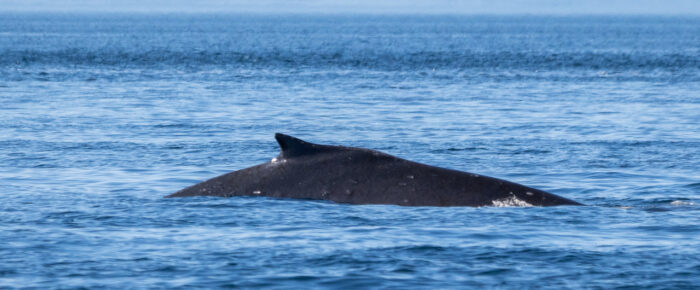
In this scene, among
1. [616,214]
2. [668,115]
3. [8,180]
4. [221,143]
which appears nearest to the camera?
[616,214]

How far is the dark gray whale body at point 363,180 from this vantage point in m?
12.1

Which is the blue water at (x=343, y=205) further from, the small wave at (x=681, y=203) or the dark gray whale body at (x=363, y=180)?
the dark gray whale body at (x=363, y=180)

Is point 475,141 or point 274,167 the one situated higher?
point 274,167

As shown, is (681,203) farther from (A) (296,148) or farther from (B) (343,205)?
(A) (296,148)

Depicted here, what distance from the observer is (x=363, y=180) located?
479 inches

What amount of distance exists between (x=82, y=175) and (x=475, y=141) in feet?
27.7

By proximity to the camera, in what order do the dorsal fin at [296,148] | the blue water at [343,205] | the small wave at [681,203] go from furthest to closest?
the small wave at [681,203], the dorsal fin at [296,148], the blue water at [343,205]

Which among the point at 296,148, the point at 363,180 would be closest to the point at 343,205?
the point at 363,180

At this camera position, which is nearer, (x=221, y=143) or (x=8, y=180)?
(x=8, y=180)

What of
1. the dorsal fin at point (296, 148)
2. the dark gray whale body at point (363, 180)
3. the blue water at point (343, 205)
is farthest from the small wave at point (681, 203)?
the dorsal fin at point (296, 148)

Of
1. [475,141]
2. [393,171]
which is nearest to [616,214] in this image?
[393,171]

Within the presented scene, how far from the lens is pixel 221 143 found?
874 inches

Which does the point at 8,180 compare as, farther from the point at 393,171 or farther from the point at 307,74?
the point at 307,74

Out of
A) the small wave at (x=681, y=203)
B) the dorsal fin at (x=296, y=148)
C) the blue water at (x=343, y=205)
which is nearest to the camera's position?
the blue water at (x=343, y=205)
